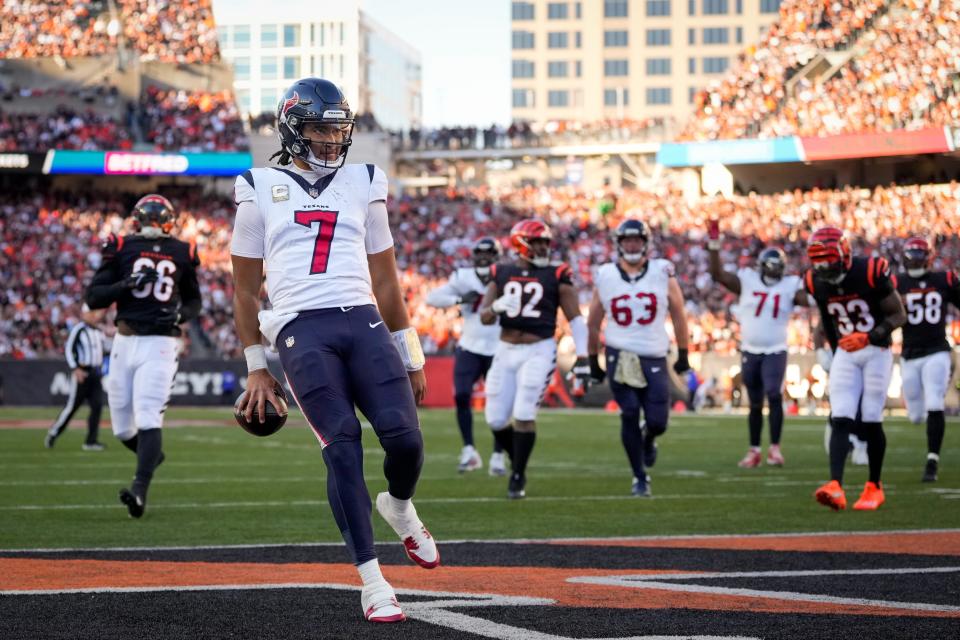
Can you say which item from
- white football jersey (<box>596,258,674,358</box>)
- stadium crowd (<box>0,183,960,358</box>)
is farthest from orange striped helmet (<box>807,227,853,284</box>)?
stadium crowd (<box>0,183,960,358</box>)

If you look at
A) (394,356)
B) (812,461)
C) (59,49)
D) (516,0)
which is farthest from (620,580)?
(516,0)

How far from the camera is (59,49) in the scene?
4862 centimetres

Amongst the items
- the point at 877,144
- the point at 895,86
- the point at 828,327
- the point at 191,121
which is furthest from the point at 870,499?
the point at 191,121

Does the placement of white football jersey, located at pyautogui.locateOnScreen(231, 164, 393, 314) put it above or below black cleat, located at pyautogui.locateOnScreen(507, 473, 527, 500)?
above

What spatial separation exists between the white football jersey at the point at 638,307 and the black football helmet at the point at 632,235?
0.56 ft

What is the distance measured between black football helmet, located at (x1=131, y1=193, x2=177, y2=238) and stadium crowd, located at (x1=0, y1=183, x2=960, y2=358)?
21.3 m

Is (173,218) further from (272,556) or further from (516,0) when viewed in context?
(516,0)

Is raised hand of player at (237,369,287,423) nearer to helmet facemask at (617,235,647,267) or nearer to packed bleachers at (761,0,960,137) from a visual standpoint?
helmet facemask at (617,235,647,267)

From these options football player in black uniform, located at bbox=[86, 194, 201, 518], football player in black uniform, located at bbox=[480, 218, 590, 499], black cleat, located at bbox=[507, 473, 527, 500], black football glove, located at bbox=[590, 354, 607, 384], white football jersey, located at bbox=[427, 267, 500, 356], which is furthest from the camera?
white football jersey, located at bbox=[427, 267, 500, 356]

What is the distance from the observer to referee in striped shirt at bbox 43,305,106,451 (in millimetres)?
18203

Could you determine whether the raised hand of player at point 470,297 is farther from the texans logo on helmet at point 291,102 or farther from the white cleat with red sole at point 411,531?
the texans logo on helmet at point 291,102

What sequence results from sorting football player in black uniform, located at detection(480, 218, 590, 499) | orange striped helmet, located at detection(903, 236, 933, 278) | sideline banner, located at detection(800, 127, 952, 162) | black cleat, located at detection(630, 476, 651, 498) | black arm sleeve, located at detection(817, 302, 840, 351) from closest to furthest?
black arm sleeve, located at detection(817, 302, 840, 351), black cleat, located at detection(630, 476, 651, 498), football player in black uniform, located at detection(480, 218, 590, 499), orange striped helmet, located at detection(903, 236, 933, 278), sideline banner, located at detection(800, 127, 952, 162)

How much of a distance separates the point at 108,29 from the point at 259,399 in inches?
1834

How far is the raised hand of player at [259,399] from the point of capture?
5555 millimetres
